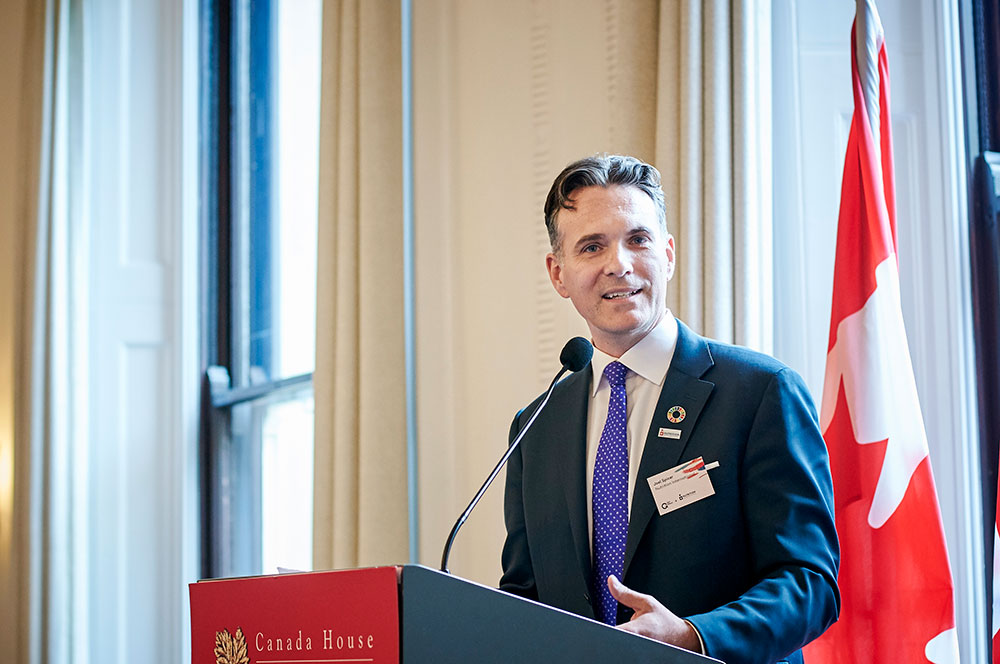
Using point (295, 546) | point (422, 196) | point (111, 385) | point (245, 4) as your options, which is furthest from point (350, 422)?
point (245, 4)

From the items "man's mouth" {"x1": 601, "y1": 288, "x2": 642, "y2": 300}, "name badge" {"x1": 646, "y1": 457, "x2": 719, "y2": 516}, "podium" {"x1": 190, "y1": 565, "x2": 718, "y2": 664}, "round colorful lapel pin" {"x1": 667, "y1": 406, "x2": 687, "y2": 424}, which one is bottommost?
"podium" {"x1": 190, "y1": 565, "x2": 718, "y2": 664}

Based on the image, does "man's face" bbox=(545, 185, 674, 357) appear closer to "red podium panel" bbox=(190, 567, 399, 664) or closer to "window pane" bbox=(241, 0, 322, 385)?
"red podium panel" bbox=(190, 567, 399, 664)

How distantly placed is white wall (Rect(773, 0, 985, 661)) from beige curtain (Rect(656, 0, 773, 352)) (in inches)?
8.5

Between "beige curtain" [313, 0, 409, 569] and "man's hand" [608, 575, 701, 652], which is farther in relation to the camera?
"beige curtain" [313, 0, 409, 569]

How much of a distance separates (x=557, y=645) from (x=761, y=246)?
1468mm

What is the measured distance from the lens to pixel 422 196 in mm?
3518

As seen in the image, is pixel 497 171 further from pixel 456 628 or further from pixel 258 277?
pixel 456 628

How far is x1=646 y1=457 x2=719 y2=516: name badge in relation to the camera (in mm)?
1764

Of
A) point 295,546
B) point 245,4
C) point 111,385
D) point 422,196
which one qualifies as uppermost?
point 245,4

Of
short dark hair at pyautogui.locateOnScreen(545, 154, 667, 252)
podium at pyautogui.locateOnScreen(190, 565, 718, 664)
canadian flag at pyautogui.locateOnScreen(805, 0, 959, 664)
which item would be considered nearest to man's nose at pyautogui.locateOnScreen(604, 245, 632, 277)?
short dark hair at pyautogui.locateOnScreen(545, 154, 667, 252)

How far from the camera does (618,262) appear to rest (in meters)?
1.90

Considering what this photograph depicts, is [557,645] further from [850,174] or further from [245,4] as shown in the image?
[245,4]

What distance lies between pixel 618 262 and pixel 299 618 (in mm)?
821

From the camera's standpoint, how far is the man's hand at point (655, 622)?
142 cm
